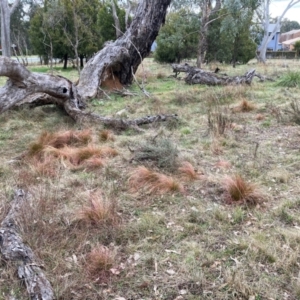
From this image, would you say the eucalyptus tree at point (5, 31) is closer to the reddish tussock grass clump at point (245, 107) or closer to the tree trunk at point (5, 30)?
the tree trunk at point (5, 30)

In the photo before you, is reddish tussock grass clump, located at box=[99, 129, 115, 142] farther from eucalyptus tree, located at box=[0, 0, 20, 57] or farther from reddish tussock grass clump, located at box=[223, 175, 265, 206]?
eucalyptus tree, located at box=[0, 0, 20, 57]

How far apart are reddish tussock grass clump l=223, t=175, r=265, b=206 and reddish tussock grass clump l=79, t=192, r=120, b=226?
1.09 metres

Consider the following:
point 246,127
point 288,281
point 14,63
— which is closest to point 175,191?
point 288,281

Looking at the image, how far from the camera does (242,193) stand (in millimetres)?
3021

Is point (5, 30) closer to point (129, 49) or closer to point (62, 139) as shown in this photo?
point (129, 49)

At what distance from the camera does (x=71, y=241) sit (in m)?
2.43

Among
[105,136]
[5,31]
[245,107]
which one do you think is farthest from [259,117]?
[5,31]

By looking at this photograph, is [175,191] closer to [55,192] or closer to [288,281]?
[55,192]

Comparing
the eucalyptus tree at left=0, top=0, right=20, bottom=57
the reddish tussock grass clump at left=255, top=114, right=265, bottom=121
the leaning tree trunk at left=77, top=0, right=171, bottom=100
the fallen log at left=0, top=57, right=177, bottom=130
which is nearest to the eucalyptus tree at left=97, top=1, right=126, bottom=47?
the eucalyptus tree at left=0, top=0, right=20, bottom=57

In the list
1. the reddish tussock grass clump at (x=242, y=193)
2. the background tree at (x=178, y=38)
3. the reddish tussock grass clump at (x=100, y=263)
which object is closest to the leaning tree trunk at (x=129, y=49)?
the background tree at (x=178, y=38)

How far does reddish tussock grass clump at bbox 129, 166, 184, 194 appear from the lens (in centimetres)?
322

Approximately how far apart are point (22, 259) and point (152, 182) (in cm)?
156

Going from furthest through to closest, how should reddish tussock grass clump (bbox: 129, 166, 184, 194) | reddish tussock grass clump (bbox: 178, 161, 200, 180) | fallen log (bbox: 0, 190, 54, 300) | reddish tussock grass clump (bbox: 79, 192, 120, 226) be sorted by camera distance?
reddish tussock grass clump (bbox: 178, 161, 200, 180)
reddish tussock grass clump (bbox: 129, 166, 184, 194)
reddish tussock grass clump (bbox: 79, 192, 120, 226)
fallen log (bbox: 0, 190, 54, 300)

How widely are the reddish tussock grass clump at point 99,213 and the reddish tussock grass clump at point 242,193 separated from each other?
109 cm
